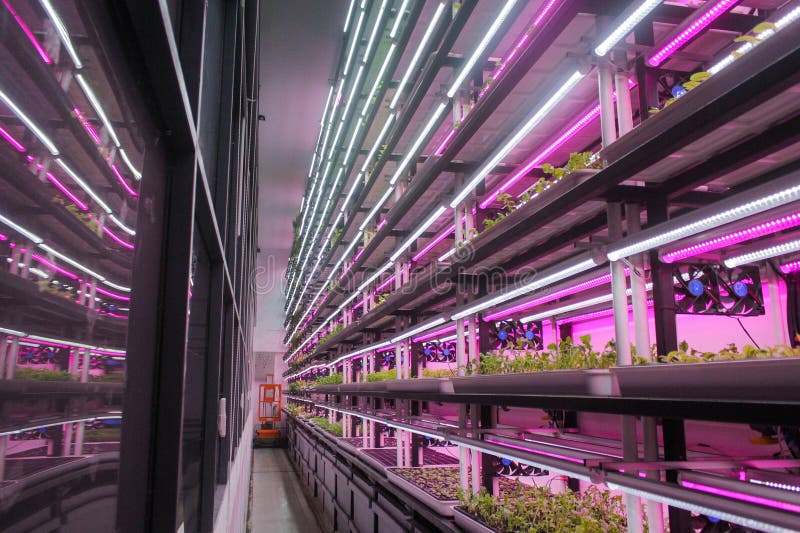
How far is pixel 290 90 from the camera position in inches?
368

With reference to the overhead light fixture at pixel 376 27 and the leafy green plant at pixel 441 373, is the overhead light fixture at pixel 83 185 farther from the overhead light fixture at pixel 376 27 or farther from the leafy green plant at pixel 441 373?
the overhead light fixture at pixel 376 27

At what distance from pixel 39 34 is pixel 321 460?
9498 millimetres

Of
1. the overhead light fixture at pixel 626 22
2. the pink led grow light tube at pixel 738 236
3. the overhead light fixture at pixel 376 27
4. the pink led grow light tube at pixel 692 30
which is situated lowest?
the pink led grow light tube at pixel 738 236

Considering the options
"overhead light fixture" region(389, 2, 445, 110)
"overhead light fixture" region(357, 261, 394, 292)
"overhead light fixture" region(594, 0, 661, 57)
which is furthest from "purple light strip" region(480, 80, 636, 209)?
"overhead light fixture" region(357, 261, 394, 292)

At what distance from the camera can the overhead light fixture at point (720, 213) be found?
1376 millimetres

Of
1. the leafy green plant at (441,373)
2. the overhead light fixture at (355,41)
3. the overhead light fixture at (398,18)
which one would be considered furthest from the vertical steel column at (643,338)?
the overhead light fixture at (355,41)

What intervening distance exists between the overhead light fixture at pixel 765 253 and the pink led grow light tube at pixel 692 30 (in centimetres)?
91

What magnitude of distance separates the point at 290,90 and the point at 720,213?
862 cm

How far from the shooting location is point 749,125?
1.71 m

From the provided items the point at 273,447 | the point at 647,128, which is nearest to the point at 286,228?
the point at 273,447

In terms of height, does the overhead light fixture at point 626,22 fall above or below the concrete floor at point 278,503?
above

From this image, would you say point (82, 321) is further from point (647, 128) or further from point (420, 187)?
point (420, 187)

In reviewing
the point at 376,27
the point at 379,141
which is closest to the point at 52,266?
the point at 376,27

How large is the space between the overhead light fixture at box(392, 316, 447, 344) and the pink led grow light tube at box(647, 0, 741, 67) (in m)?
2.38
